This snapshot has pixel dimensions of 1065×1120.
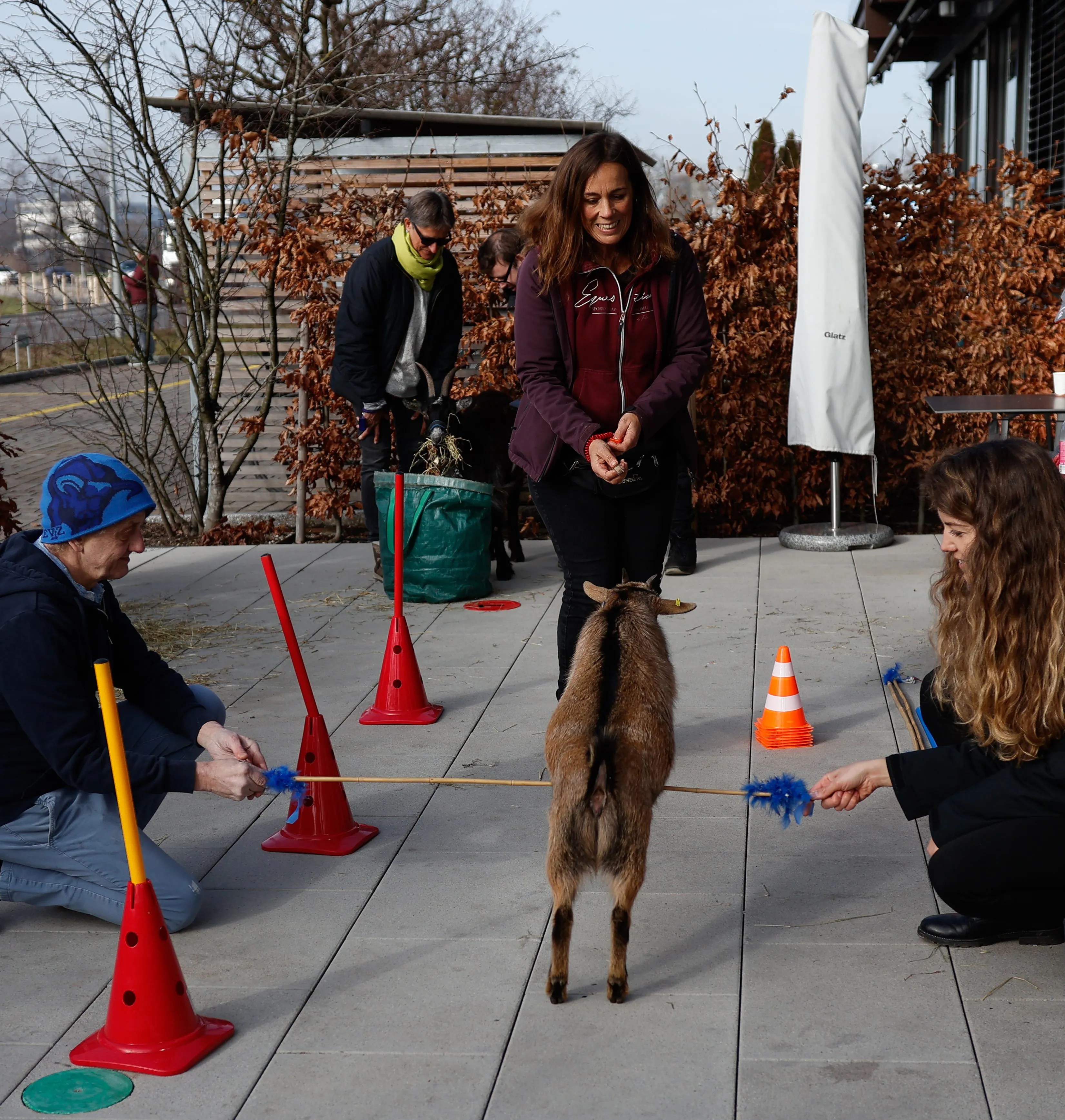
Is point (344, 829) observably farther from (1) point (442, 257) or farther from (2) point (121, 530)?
(1) point (442, 257)

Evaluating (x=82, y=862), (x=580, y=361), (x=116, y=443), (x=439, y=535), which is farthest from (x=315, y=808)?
(x=116, y=443)

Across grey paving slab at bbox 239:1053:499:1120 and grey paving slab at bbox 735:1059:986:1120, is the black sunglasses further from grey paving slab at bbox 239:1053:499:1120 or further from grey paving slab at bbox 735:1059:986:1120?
grey paving slab at bbox 735:1059:986:1120

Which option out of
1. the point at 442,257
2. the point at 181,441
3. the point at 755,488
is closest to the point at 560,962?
the point at 442,257

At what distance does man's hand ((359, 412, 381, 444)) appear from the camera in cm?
749

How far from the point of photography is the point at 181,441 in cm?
1102

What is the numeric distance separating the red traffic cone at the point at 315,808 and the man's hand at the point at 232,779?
31.7 inches

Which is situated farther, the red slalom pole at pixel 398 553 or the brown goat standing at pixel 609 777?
the red slalom pole at pixel 398 553

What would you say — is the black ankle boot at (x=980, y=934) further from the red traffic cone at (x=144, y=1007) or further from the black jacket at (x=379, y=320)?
the black jacket at (x=379, y=320)

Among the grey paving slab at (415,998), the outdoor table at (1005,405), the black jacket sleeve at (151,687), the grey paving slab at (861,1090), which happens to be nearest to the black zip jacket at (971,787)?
the grey paving slab at (861,1090)

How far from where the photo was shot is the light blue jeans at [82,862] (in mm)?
3486

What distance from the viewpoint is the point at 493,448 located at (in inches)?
305

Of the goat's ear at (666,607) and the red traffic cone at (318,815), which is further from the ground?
the goat's ear at (666,607)

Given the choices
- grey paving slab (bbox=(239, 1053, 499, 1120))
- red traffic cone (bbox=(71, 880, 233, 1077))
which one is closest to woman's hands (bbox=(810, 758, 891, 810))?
grey paving slab (bbox=(239, 1053, 499, 1120))

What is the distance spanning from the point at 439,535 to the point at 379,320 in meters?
1.36
